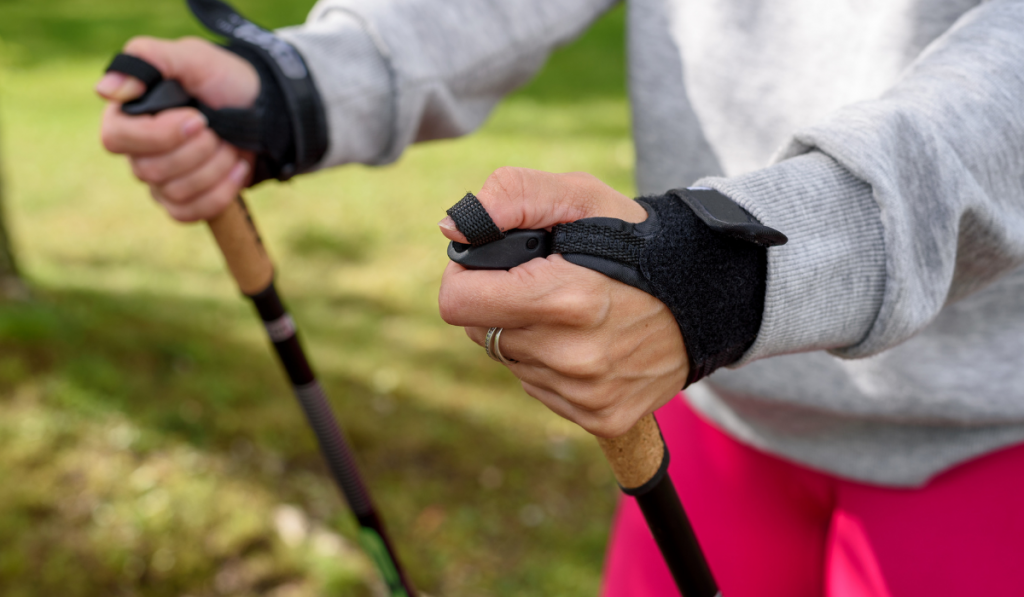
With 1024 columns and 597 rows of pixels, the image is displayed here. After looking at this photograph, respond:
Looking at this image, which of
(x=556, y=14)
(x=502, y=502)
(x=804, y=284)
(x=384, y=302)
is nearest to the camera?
(x=804, y=284)

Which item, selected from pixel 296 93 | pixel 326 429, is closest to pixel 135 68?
pixel 296 93

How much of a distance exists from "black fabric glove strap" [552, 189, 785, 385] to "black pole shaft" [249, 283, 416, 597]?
943 millimetres

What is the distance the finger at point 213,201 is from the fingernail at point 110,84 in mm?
213

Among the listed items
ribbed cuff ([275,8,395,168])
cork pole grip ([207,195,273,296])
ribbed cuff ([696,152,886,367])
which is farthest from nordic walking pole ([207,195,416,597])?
ribbed cuff ([696,152,886,367])

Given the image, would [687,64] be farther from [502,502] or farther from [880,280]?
[502,502]

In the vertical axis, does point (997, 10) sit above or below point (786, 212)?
above

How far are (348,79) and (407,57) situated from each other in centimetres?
13

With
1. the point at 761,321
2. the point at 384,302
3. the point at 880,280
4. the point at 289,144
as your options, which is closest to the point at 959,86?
the point at 880,280

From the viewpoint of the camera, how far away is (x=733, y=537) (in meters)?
1.58

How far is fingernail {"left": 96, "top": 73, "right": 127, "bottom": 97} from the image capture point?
4.49 ft

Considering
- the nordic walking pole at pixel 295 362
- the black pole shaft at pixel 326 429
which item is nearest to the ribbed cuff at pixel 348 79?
the nordic walking pole at pixel 295 362

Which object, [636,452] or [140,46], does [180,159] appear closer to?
[140,46]

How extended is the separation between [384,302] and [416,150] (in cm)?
243

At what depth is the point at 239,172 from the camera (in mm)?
1480
